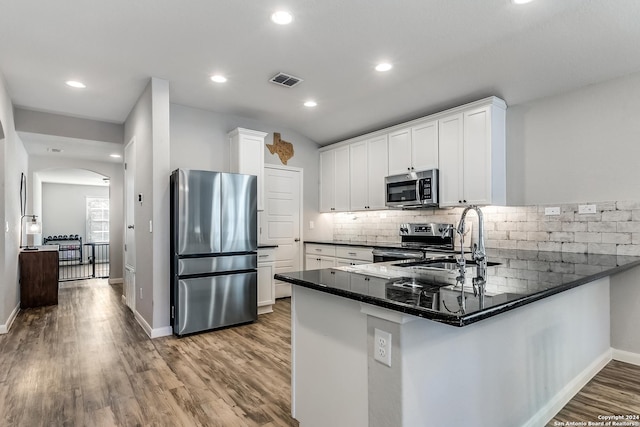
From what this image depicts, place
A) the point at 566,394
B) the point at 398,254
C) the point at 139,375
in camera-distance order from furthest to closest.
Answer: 1. the point at 398,254
2. the point at 139,375
3. the point at 566,394

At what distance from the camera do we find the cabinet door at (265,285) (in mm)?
4457

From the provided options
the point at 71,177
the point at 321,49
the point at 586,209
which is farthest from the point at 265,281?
the point at 71,177

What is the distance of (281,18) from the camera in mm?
2551

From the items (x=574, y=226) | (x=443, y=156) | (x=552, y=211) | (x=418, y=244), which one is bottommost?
(x=418, y=244)

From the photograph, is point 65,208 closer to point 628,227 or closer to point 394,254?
point 394,254

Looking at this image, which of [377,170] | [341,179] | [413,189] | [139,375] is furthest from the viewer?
[341,179]

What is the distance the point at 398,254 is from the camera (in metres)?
4.20

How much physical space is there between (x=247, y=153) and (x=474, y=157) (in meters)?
2.81

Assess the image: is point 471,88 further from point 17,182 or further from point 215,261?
point 17,182

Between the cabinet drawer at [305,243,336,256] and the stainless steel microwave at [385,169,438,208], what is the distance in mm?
1098

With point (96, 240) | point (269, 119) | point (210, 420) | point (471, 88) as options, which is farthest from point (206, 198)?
point (96, 240)

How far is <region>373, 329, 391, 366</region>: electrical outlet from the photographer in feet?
4.46

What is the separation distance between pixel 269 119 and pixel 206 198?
6.20 ft

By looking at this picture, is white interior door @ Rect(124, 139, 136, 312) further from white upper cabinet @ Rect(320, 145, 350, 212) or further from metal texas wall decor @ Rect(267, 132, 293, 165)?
white upper cabinet @ Rect(320, 145, 350, 212)
